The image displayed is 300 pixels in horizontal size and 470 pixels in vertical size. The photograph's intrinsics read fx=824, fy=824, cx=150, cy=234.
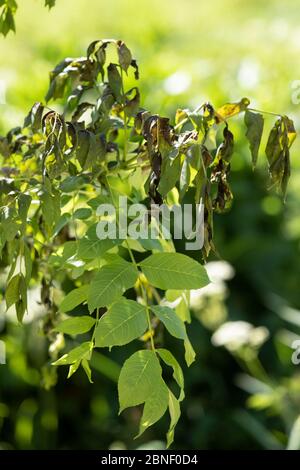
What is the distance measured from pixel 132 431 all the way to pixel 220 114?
2.14 m

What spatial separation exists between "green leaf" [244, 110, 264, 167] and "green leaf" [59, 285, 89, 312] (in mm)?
372

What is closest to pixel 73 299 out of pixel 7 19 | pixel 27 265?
pixel 27 265

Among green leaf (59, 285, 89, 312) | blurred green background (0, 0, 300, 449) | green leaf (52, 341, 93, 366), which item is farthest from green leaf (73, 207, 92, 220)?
blurred green background (0, 0, 300, 449)

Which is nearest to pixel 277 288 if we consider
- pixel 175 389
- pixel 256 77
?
pixel 175 389

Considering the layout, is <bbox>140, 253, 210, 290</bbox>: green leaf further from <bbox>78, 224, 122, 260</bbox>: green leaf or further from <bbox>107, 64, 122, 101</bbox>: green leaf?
<bbox>107, 64, 122, 101</bbox>: green leaf

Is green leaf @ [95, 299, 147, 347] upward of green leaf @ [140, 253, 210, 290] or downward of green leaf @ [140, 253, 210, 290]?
downward

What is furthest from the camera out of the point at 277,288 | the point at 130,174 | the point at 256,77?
the point at 256,77

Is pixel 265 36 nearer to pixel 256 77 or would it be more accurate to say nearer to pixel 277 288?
pixel 256 77

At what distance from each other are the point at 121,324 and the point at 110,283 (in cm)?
7

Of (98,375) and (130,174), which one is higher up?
(130,174)

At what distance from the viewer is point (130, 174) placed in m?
1.54

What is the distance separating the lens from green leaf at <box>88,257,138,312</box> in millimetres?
1305

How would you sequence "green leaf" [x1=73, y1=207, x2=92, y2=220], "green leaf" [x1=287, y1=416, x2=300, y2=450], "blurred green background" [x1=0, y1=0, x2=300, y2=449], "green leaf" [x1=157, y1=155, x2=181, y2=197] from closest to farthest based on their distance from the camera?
"green leaf" [x1=157, y1=155, x2=181, y2=197], "green leaf" [x1=73, y1=207, x2=92, y2=220], "green leaf" [x1=287, y1=416, x2=300, y2=450], "blurred green background" [x1=0, y1=0, x2=300, y2=449]

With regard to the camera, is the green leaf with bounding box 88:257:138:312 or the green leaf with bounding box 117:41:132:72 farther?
the green leaf with bounding box 117:41:132:72
